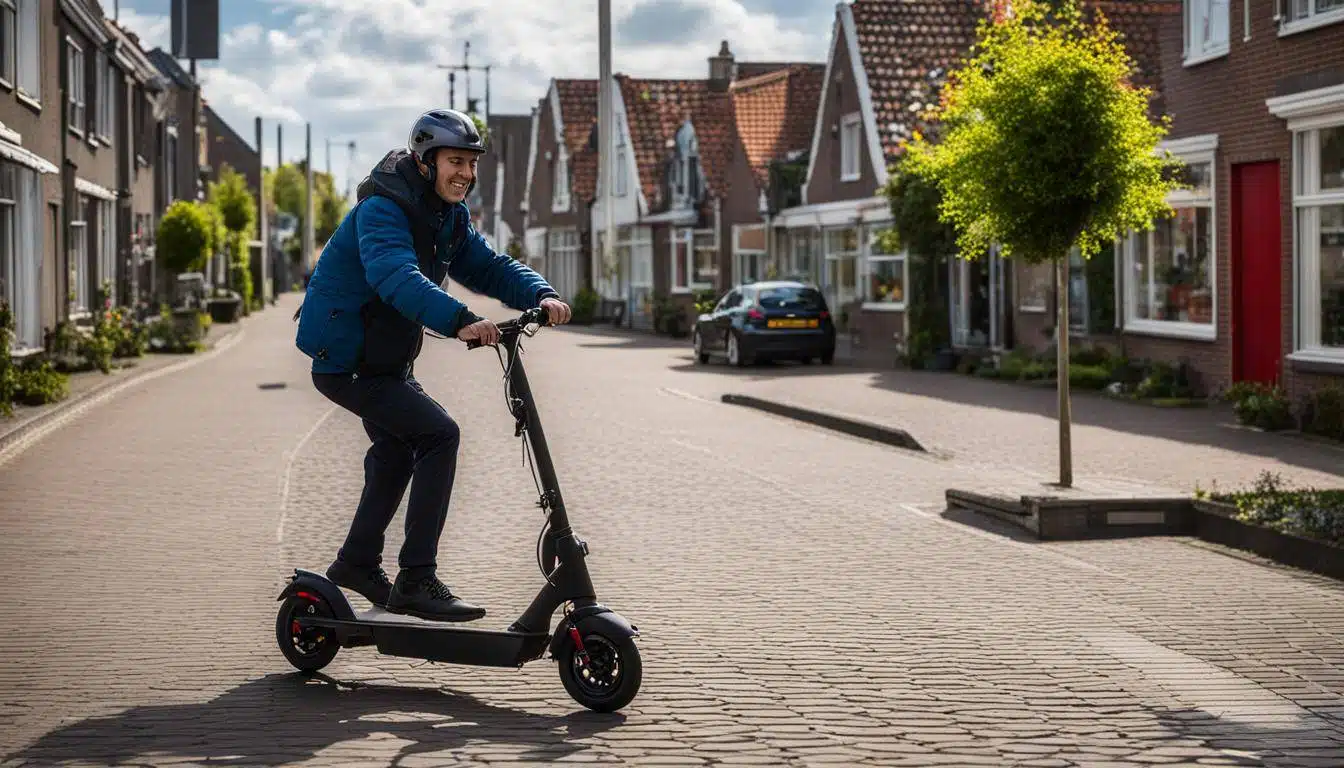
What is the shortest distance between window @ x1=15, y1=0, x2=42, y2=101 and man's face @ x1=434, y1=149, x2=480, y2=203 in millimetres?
19703

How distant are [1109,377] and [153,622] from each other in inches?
671

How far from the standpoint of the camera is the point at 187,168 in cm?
5653

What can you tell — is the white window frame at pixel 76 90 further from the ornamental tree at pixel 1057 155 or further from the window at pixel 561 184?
the window at pixel 561 184

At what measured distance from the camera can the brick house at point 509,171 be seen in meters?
98.1

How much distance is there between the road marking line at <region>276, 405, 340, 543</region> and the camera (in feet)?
36.5

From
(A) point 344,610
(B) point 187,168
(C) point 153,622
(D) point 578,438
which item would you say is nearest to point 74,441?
(D) point 578,438

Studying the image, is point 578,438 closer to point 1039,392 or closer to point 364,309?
point 1039,392

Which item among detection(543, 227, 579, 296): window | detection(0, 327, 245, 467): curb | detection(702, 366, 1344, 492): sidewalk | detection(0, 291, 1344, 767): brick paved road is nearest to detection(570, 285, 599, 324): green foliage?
detection(543, 227, 579, 296): window

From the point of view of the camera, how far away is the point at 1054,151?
12875 mm

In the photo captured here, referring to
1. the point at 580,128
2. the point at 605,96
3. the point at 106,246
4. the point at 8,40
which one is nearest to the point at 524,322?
the point at 8,40

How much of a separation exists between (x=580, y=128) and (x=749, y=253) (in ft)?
82.0

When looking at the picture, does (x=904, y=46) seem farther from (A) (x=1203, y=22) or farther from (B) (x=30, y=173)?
(B) (x=30, y=173)

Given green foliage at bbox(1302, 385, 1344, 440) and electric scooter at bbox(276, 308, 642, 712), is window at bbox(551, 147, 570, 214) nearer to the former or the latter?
green foliage at bbox(1302, 385, 1344, 440)

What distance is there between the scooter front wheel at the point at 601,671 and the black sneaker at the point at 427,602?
487 mm
